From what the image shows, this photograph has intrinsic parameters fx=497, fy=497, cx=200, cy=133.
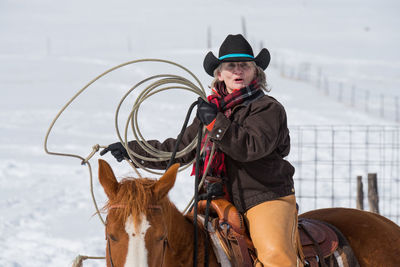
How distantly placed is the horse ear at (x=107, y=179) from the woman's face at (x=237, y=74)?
1.19m

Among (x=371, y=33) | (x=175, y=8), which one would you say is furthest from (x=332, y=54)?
(x=175, y=8)

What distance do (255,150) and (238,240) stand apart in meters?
0.52

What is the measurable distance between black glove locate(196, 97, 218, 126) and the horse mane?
1.96 ft

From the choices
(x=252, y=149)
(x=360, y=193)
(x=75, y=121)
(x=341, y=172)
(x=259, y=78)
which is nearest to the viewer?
(x=252, y=149)

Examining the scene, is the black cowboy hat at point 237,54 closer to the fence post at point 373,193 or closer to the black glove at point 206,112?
the black glove at point 206,112

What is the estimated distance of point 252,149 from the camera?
9.16ft

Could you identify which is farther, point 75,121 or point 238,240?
point 75,121

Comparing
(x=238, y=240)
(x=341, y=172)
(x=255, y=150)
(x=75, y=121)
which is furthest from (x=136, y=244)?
(x=75, y=121)

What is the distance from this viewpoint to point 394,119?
18750 millimetres

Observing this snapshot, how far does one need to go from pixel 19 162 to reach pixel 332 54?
4104 cm

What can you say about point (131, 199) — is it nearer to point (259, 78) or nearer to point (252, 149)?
point (252, 149)

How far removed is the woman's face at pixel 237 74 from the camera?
324cm

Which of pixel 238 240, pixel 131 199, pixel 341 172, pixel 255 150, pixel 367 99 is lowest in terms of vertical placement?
pixel 341 172

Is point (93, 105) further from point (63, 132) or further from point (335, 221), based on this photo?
point (335, 221)
